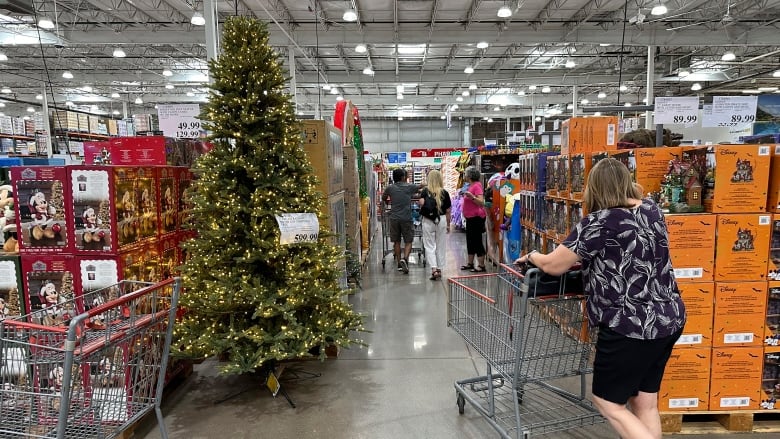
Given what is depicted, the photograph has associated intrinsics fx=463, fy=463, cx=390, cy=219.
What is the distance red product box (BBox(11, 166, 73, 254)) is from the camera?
3000mm

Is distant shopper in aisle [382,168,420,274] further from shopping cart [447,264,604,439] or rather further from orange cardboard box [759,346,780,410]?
orange cardboard box [759,346,780,410]

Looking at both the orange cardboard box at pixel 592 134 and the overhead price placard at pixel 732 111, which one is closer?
the orange cardboard box at pixel 592 134

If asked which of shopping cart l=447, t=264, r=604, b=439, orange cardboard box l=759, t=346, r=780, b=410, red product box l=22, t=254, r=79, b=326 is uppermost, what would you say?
red product box l=22, t=254, r=79, b=326

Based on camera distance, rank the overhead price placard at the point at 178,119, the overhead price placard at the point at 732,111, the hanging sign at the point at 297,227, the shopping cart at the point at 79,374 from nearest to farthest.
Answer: the shopping cart at the point at 79,374, the hanging sign at the point at 297,227, the overhead price placard at the point at 178,119, the overhead price placard at the point at 732,111

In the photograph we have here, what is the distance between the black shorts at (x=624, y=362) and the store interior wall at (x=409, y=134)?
95.5 ft

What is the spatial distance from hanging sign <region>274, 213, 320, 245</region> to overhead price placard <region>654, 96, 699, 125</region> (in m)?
3.87

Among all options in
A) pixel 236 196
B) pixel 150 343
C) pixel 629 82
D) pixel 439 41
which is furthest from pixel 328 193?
pixel 629 82

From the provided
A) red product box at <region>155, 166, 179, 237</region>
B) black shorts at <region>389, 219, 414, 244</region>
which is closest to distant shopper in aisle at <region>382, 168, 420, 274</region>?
black shorts at <region>389, 219, 414, 244</region>

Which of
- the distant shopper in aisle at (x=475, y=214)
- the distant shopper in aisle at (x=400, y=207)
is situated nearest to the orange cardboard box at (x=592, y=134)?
the distant shopper in aisle at (x=475, y=214)

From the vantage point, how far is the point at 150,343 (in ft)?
9.14

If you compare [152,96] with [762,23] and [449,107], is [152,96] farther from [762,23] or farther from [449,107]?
[762,23]

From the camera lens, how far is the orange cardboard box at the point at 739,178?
2.81 meters

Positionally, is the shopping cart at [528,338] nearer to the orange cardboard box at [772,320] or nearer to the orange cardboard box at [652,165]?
the orange cardboard box at [652,165]

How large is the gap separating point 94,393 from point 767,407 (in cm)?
396
